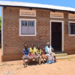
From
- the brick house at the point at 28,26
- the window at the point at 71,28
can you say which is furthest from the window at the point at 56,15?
the window at the point at 71,28

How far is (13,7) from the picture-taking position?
6020 millimetres

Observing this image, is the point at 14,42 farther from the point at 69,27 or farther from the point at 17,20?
the point at 69,27

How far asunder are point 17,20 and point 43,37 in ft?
7.97

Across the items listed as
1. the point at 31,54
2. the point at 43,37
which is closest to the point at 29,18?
the point at 43,37

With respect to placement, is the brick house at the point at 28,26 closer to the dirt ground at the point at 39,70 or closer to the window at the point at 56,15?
the window at the point at 56,15

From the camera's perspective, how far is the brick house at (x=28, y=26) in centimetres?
617

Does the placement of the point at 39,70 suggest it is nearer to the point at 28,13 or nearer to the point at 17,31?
the point at 17,31

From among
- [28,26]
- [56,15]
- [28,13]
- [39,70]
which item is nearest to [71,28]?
[56,15]

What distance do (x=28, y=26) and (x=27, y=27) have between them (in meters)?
0.11

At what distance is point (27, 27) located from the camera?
6.60 metres

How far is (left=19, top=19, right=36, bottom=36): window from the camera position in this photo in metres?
6.49

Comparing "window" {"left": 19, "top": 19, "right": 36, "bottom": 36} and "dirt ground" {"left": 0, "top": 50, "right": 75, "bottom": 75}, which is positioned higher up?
"window" {"left": 19, "top": 19, "right": 36, "bottom": 36}

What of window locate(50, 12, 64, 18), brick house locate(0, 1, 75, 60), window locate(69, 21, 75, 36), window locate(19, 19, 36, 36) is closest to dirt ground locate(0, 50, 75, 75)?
brick house locate(0, 1, 75, 60)

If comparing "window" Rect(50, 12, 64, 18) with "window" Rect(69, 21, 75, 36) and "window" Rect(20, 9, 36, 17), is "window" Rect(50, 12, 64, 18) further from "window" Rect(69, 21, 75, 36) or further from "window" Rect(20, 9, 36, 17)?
"window" Rect(20, 9, 36, 17)
